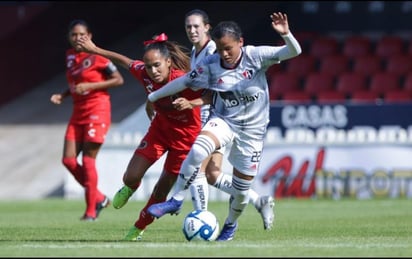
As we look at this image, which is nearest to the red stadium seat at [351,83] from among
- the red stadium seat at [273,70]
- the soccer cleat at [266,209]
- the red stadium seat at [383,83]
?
the red stadium seat at [383,83]

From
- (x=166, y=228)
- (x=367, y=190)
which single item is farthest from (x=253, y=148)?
(x=367, y=190)

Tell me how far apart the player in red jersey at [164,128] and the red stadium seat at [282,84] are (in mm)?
14559

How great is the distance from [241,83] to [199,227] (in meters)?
1.31

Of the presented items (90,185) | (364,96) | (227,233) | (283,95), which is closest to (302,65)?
(283,95)

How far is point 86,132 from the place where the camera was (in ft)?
50.8

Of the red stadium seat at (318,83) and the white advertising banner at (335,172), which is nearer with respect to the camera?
the white advertising banner at (335,172)

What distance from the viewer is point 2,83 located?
29.0 m

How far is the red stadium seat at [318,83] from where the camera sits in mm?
26156

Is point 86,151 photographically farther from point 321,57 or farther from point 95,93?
point 321,57

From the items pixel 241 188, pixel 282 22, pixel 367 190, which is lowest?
pixel 367 190

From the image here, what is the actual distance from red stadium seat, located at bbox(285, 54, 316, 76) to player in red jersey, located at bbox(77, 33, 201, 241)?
15597mm

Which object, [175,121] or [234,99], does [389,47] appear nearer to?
[175,121]

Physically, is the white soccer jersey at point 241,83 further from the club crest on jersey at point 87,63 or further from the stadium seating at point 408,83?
the stadium seating at point 408,83

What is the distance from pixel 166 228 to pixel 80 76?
10.4 feet
